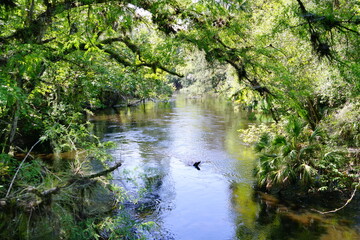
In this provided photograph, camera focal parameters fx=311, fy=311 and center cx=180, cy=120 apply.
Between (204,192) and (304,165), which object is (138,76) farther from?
(304,165)

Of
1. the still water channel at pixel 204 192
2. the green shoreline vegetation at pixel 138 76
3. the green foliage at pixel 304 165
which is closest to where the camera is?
the green shoreline vegetation at pixel 138 76

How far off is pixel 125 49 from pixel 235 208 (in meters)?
6.43

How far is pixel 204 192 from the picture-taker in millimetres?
12172

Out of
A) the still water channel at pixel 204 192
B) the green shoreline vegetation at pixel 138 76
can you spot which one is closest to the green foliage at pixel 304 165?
the green shoreline vegetation at pixel 138 76

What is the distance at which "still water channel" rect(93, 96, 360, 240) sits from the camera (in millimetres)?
9127

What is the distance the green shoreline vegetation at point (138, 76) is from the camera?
15.3ft

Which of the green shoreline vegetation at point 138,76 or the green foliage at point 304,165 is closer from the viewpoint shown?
the green shoreline vegetation at point 138,76

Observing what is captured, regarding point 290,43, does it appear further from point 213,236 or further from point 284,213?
point 213,236

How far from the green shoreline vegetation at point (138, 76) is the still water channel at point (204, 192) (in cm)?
125

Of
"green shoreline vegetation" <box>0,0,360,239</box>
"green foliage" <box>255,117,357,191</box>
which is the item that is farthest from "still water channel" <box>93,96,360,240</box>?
"green shoreline vegetation" <box>0,0,360,239</box>

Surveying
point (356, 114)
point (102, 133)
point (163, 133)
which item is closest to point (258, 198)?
point (356, 114)

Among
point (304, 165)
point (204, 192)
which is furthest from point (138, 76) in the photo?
point (304, 165)

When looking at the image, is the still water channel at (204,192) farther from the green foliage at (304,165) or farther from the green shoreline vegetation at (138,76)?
the green shoreline vegetation at (138,76)

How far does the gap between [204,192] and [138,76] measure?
19.3 feet
